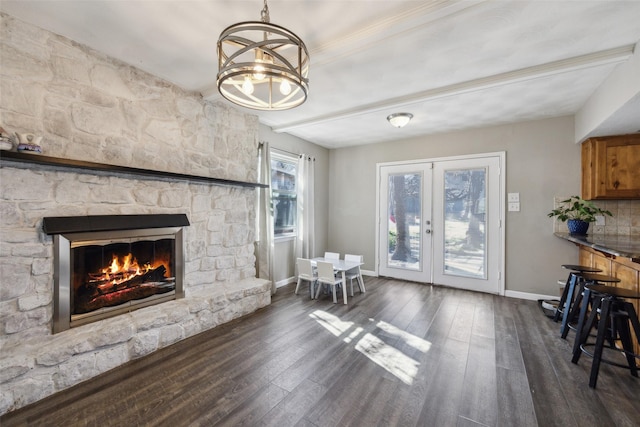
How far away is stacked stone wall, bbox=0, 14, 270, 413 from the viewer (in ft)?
6.37

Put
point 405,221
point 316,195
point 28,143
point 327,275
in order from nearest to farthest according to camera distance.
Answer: point 28,143 < point 327,275 < point 405,221 < point 316,195

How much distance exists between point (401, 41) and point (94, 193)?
114 inches

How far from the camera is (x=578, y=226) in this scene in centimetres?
342

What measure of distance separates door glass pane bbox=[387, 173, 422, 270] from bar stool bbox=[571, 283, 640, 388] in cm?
258

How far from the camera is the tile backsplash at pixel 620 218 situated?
135 inches

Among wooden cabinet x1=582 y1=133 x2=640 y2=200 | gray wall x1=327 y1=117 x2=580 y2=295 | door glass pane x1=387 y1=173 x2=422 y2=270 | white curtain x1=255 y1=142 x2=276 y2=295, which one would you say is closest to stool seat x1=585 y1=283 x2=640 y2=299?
wooden cabinet x1=582 y1=133 x2=640 y2=200

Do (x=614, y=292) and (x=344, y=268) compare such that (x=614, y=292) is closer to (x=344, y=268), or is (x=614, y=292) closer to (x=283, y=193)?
(x=344, y=268)

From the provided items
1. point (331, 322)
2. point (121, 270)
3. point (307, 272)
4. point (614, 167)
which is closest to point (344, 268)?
point (307, 272)

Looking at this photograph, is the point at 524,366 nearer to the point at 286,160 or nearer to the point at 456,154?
the point at 456,154

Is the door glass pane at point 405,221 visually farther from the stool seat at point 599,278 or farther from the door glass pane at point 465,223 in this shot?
the stool seat at point 599,278

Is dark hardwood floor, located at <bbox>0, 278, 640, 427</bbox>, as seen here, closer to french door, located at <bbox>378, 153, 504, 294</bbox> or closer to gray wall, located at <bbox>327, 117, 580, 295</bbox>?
gray wall, located at <bbox>327, 117, 580, 295</bbox>

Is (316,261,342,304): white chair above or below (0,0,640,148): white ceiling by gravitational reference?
below

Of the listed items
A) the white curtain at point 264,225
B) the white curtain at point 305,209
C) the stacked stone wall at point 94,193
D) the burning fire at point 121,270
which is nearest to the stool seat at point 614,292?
the stacked stone wall at point 94,193

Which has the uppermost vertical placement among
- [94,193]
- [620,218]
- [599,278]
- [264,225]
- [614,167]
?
[614,167]
